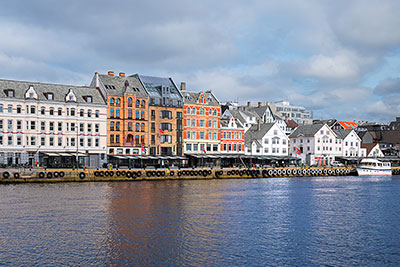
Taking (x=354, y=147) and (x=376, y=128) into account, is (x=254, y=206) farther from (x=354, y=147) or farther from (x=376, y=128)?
(x=376, y=128)

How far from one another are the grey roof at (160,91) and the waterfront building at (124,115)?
2556 millimetres

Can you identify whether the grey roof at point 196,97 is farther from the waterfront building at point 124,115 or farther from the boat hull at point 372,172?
the boat hull at point 372,172

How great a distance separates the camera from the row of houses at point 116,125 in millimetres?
95312

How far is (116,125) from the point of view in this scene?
4193 inches

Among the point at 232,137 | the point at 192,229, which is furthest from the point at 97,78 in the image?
the point at 192,229

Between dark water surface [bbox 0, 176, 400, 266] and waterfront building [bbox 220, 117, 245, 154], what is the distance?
5628cm

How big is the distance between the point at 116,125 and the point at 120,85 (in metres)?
9.99

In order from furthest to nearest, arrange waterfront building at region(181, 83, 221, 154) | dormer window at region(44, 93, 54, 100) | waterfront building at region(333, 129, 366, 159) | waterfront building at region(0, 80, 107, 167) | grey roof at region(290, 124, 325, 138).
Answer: waterfront building at region(333, 129, 366, 159) < grey roof at region(290, 124, 325, 138) < waterfront building at region(181, 83, 221, 154) < dormer window at region(44, 93, 54, 100) < waterfront building at region(0, 80, 107, 167)

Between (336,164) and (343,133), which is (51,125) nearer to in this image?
(336,164)

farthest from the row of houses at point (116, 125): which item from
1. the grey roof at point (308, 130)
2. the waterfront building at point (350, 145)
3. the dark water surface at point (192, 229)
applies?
the waterfront building at point (350, 145)

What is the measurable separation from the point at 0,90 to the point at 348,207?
70.3 metres

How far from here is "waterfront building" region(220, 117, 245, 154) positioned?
125 meters

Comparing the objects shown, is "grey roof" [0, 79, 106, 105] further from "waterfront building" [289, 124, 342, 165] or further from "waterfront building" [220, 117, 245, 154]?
"waterfront building" [289, 124, 342, 165]

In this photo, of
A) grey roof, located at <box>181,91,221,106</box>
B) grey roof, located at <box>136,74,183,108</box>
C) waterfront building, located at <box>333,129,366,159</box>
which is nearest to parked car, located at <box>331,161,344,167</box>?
waterfront building, located at <box>333,129,366,159</box>
